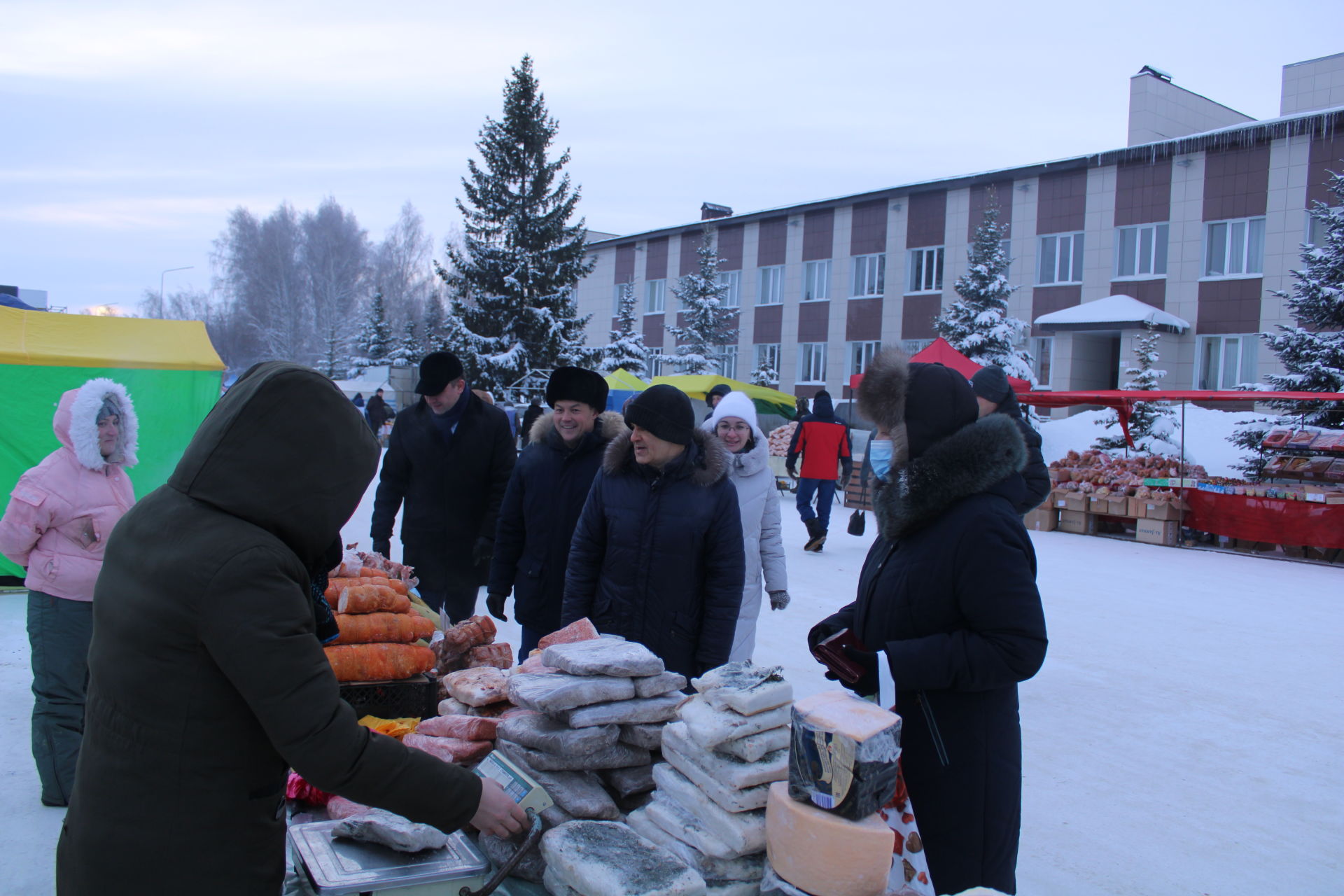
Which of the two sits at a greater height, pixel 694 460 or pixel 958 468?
pixel 958 468

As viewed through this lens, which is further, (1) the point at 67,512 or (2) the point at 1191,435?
(2) the point at 1191,435

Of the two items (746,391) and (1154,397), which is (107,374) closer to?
(1154,397)

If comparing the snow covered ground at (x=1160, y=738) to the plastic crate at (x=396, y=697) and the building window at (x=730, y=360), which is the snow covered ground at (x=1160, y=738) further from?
the building window at (x=730, y=360)

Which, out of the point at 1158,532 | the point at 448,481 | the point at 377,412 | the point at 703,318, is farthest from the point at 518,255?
the point at 448,481

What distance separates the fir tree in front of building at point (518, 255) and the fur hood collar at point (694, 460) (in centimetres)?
2146

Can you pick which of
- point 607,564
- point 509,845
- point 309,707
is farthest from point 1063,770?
point 309,707

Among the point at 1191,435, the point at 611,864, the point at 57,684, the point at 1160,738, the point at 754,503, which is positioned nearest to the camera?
the point at 611,864

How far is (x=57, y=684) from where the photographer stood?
3.91m

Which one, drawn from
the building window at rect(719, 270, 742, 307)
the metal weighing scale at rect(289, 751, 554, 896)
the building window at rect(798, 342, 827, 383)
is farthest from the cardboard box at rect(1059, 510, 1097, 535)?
the building window at rect(719, 270, 742, 307)

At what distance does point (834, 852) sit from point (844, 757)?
0.20 metres

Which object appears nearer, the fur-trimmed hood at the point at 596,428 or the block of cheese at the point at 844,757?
the block of cheese at the point at 844,757

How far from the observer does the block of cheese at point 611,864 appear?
1.81 meters

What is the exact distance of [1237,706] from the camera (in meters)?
5.61

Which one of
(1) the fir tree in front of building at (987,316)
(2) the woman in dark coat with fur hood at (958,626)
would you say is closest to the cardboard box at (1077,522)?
(1) the fir tree in front of building at (987,316)
